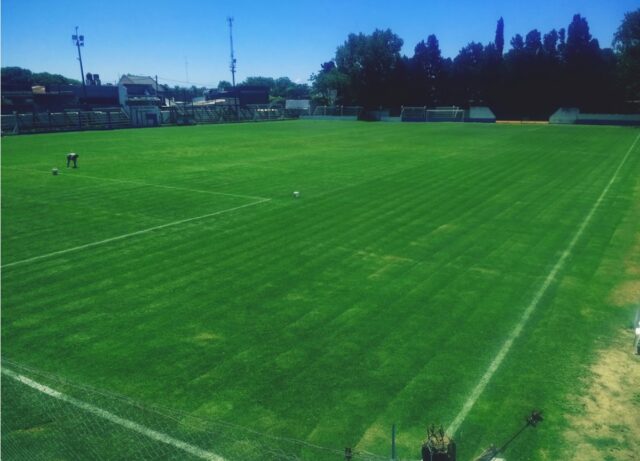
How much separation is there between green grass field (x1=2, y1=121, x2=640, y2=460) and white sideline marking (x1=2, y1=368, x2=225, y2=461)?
5.3 inches

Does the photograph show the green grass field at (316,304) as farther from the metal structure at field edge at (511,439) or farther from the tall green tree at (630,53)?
the tall green tree at (630,53)

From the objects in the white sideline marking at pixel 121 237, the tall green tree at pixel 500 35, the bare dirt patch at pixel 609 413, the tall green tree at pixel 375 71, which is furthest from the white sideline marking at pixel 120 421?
the tall green tree at pixel 500 35

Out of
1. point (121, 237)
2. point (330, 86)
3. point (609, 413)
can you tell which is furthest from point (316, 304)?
point (330, 86)

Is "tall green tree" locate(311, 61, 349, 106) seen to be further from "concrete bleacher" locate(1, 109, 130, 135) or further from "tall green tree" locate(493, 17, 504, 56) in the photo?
"concrete bleacher" locate(1, 109, 130, 135)

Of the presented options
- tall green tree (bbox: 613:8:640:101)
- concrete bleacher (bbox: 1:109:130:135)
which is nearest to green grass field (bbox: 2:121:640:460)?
concrete bleacher (bbox: 1:109:130:135)

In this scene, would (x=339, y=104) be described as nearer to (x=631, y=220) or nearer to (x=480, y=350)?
(x=631, y=220)

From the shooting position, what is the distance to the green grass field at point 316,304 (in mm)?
6992

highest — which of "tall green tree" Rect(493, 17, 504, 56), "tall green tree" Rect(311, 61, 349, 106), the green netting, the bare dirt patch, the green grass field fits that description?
"tall green tree" Rect(493, 17, 504, 56)

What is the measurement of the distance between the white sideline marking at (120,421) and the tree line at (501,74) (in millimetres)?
76434

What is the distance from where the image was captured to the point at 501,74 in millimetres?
83750

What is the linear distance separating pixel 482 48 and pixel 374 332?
92856 millimetres

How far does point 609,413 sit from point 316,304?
222 inches

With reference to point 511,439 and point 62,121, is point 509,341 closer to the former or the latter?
point 511,439

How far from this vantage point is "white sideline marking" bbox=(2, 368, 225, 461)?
625 centimetres
